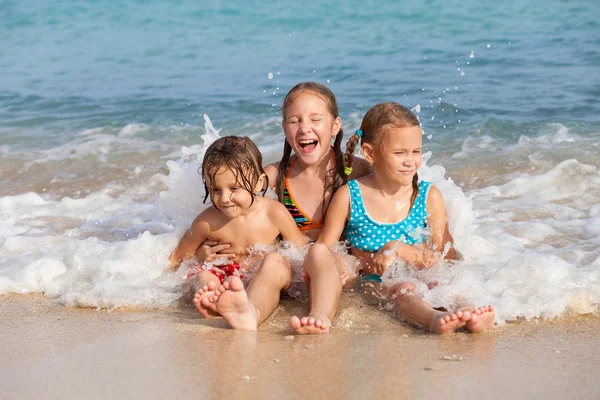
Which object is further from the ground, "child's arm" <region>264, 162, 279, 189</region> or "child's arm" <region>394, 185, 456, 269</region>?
"child's arm" <region>264, 162, 279, 189</region>

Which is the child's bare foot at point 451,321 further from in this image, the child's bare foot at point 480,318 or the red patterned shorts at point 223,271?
the red patterned shorts at point 223,271

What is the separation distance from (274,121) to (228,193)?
4.69 metres

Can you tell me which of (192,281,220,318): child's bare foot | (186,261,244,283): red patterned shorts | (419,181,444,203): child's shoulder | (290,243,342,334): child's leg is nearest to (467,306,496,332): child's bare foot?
(290,243,342,334): child's leg

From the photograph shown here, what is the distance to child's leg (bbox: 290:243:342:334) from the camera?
11.4ft

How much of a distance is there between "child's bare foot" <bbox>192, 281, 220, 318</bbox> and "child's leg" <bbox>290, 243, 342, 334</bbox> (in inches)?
18.1

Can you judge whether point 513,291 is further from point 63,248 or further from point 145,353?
point 63,248

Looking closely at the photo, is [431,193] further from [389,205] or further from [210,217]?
[210,217]

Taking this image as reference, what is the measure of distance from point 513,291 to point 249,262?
4.65 feet

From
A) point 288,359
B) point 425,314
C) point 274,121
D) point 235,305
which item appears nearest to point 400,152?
point 425,314

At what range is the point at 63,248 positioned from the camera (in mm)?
5000

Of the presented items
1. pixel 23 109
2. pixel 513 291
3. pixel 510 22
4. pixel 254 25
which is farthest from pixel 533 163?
pixel 254 25

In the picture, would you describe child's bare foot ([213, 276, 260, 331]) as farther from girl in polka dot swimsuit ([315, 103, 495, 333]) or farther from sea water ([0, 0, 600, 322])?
girl in polka dot swimsuit ([315, 103, 495, 333])

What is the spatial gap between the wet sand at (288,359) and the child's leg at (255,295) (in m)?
0.06

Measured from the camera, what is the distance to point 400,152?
165 inches
